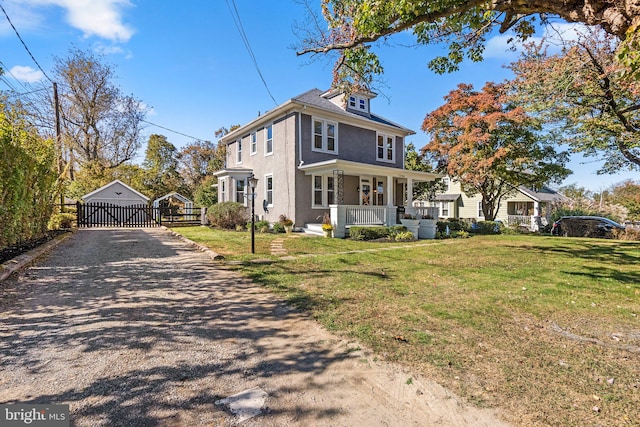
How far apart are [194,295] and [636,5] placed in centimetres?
660

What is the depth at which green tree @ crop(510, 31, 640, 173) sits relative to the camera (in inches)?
328

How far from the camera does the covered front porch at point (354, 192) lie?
1362 centimetres

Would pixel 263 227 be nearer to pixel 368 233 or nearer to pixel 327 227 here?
pixel 327 227

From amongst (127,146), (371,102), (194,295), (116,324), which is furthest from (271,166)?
(127,146)

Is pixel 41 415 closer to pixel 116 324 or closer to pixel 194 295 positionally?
pixel 116 324

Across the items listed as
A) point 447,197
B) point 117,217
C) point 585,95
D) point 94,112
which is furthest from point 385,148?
point 94,112

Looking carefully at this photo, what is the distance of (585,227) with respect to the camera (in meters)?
19.1

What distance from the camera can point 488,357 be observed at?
2.94 m

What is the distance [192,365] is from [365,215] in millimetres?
12337

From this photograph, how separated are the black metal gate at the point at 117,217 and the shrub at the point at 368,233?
13677 millimetres

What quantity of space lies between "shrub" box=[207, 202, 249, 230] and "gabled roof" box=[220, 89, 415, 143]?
4.82 meters

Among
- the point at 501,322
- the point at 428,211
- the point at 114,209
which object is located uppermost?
the point at 114,209

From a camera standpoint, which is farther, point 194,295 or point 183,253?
point 183,253

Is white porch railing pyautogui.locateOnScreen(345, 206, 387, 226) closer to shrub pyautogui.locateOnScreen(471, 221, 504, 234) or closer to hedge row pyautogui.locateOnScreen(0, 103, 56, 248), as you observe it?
shrub pyautogui.locateOnScreen(471, 221, 504, 234)
